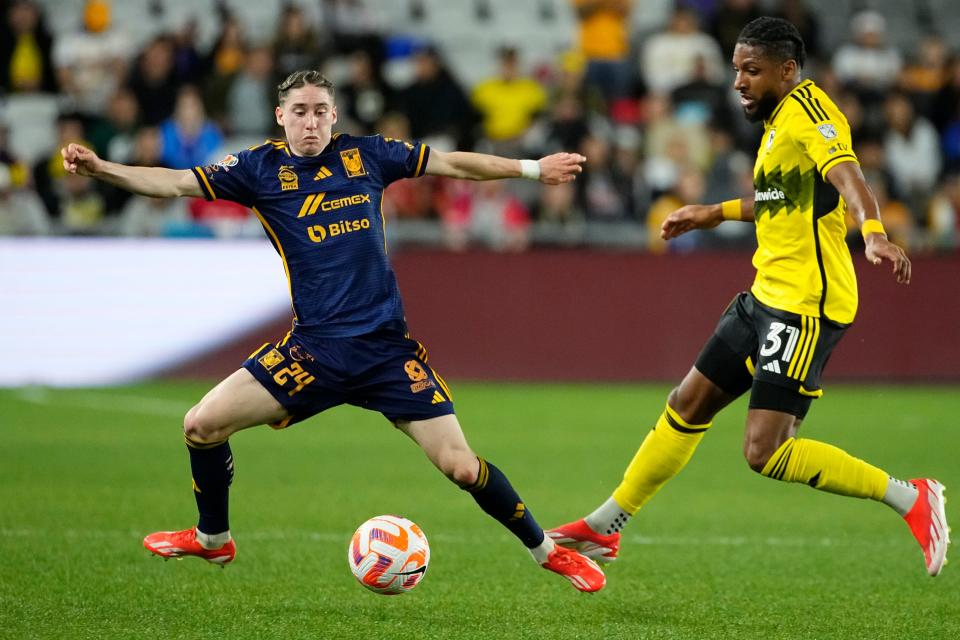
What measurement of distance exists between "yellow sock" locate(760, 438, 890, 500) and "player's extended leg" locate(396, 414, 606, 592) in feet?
2.91

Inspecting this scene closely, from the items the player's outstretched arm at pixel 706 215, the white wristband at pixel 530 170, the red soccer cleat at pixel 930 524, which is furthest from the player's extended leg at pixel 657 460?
the white wristband at pixel 530 170

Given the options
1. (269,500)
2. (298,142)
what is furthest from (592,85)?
(298,142)

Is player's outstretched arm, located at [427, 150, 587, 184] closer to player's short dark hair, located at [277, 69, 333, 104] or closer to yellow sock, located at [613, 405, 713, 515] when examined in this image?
player's short dark hair, located at [277, 69, 333, 104]

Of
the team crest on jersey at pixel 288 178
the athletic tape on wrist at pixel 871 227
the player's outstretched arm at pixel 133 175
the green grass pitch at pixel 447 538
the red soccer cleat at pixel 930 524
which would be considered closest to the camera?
the athletic tape on wrist at pixel 871 227

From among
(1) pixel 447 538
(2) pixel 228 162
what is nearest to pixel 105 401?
(1) pixel 447 538

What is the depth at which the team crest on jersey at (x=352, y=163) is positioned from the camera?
614 centimetres

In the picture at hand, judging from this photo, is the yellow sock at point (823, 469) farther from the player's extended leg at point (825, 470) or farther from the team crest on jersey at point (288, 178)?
the team crest on jersey at point (288, 178)

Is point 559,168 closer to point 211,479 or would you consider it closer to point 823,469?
point 823,469

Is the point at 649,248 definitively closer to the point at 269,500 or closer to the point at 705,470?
the point at 705,470

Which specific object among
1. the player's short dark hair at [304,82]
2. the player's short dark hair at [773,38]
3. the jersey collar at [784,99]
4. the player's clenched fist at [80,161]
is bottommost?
the player's clenched fist at [80,161]

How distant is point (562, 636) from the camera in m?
5.38

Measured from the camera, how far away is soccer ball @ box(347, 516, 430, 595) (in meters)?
5.76

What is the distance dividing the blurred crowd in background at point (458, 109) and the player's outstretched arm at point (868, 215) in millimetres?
10040

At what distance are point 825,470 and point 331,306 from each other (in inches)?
85.7
